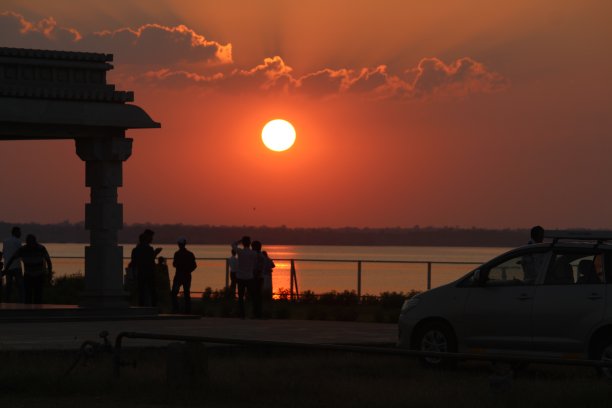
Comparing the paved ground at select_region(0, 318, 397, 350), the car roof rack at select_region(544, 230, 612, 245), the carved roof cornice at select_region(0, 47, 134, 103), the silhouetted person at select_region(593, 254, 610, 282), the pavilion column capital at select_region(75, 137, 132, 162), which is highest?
the carved roof cornice at select_region(0, 47, 134, 103)

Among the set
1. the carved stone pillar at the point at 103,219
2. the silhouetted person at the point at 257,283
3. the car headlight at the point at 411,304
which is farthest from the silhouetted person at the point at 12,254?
the car headlight at the point at 411,304

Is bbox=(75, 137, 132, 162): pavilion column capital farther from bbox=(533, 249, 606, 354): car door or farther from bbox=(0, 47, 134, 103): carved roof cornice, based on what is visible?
bbox=(533, 249, 606, 354): car door

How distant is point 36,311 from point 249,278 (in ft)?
17.1

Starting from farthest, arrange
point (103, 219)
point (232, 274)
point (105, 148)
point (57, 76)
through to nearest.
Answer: point (232, 274) < point (103, 219) < point (105, 148) < point (57, 76)

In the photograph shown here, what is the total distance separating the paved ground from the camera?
76.1 ft

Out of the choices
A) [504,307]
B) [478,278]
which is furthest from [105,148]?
[504,307]

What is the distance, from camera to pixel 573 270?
65.5 feet

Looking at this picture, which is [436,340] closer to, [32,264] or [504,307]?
[504,307]

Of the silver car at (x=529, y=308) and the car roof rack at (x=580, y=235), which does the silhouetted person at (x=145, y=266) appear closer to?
the silver car at (x=529, y=308)

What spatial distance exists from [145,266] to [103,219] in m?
1.69

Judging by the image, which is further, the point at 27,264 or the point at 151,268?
the point at 151,268

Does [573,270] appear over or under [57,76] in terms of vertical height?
under

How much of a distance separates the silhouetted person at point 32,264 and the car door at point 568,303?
1480 centimetres

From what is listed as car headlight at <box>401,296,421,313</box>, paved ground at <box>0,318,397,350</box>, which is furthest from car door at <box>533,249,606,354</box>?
paved ground at <box>0,318,397,350</box>
